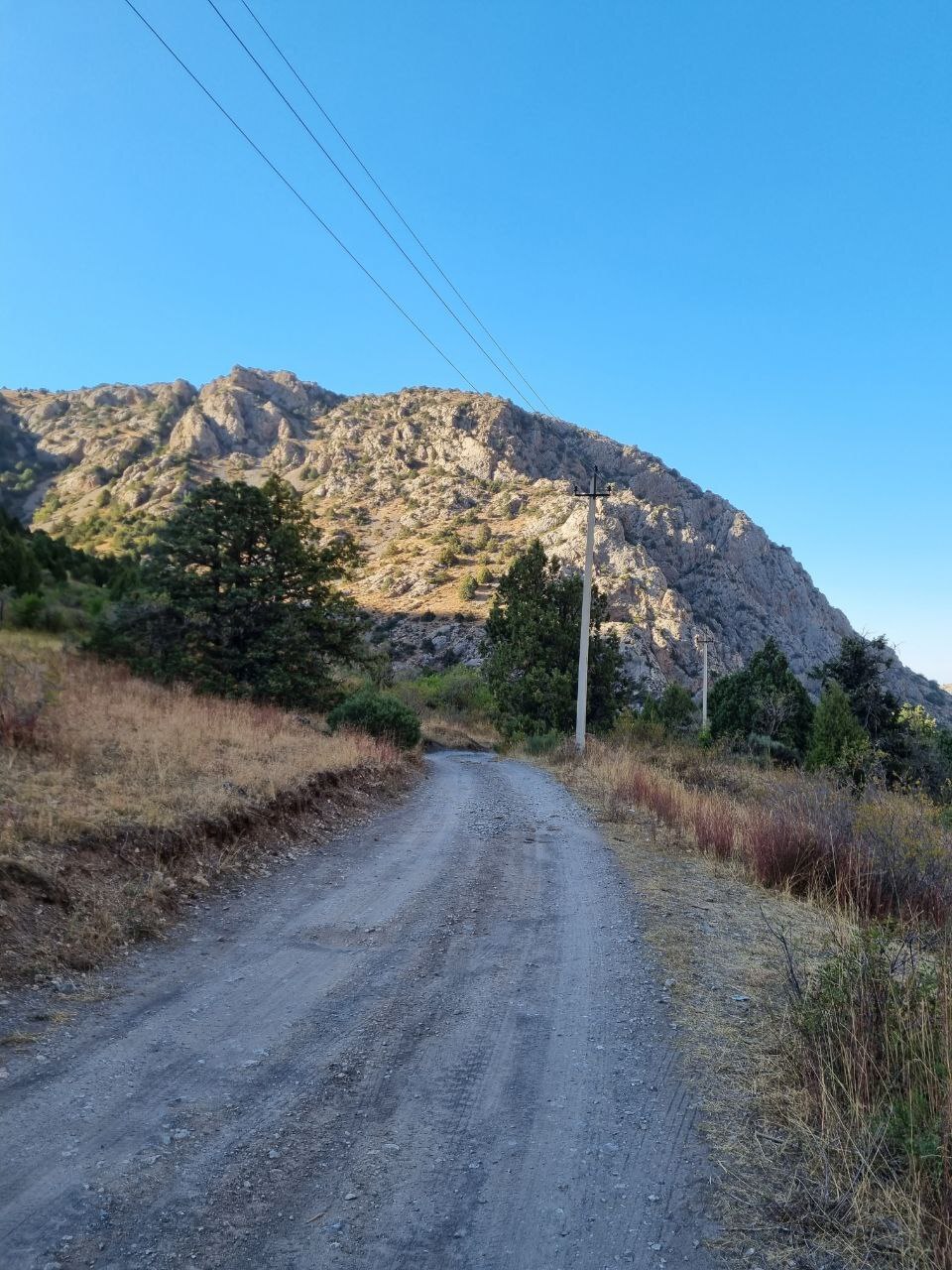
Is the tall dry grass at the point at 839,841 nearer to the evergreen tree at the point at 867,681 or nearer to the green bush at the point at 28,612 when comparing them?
the green bush at the point at 28,612

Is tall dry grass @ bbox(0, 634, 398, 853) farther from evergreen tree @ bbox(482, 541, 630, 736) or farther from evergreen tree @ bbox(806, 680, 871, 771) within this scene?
evergreen tree @ bbox(806, 680, 871, 771)

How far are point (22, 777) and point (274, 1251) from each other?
6.05 meters

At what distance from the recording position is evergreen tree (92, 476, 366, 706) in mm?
19688

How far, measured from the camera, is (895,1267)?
2.31m

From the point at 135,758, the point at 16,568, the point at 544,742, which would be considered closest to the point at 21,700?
the point at 135,758

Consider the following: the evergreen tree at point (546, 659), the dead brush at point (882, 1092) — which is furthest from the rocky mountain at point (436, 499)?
the dead brush at point (882, 1092)

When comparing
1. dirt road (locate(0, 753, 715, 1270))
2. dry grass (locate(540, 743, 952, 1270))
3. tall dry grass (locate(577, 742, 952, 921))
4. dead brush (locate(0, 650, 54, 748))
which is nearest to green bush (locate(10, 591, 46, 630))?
dead brush (locate(0, 650, 54, 748))

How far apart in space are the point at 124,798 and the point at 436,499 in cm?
8600

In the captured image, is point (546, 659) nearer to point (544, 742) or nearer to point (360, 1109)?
point (544, 742)

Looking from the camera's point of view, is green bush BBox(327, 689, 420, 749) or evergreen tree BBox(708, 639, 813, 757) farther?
evergreen tree BBox(708, 639, 813, 757)

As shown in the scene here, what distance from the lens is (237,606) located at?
20.2m

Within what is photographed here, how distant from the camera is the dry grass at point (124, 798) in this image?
511 centimetres

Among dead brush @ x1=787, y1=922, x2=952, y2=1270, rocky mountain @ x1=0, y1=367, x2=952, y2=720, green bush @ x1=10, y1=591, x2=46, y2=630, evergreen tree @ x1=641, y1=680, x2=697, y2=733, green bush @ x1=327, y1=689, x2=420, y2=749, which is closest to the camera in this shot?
dead brush @ x1=787, y1=922, x2=952, y2=1270

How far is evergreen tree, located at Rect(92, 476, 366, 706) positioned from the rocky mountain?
37.4 metres
